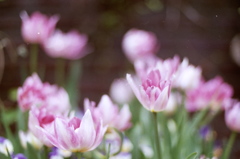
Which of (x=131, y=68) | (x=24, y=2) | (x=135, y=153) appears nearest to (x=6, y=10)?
(x=24, y=2)

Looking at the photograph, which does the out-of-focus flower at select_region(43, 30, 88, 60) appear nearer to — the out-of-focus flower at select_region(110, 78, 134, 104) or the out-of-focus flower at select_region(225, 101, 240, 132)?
the out-of-focus flower at select_region(110, 78, 134, 104)

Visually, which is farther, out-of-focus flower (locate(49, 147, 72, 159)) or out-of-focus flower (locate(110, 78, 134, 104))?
out-of-focus flower (locate(110, 78, 134, 104))

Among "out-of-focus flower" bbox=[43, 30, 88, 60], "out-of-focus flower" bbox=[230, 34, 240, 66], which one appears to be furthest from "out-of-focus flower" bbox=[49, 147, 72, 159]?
"out-of-focus flower" bbox=[230, 34, 240, 66]

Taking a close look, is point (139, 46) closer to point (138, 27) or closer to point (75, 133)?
point (138, 27)

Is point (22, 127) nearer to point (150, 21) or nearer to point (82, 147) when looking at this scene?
point (82, 147)

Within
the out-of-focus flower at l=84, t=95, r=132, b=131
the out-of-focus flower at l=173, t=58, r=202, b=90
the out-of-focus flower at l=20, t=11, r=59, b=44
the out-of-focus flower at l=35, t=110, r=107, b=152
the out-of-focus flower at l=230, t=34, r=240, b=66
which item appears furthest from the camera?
the out-of-focus flower at l=230, t=34, r=240, b=66

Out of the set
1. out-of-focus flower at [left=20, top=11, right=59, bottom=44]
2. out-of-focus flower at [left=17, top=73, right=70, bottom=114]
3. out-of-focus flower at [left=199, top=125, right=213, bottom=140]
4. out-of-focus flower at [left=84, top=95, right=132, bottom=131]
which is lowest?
out-of-focus flower at [left=199, top=125, right=213, bottom=140]
